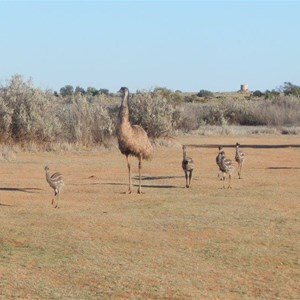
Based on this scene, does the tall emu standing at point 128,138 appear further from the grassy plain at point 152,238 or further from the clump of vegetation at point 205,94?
the clump of vegetation at point 205,94

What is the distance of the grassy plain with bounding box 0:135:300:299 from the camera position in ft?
37.8

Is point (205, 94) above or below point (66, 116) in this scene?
above

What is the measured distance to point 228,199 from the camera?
19.9 m

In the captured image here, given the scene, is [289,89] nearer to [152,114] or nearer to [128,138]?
[152,114]

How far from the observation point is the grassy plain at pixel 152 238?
11516 millimetres

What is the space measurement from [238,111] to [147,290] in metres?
57.5

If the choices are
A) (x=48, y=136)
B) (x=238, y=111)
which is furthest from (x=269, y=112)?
(x=48, y=136)

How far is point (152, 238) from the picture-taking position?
49.0ft

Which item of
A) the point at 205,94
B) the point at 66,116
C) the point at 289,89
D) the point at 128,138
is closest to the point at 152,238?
the point at 128,138

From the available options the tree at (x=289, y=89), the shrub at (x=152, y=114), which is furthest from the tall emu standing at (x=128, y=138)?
the tree at (x=289, y=89)

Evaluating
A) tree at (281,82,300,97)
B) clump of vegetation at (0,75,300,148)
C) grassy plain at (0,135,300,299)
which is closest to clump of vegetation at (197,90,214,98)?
tree at (281,82,300,97)

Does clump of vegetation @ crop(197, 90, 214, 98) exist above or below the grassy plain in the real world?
above

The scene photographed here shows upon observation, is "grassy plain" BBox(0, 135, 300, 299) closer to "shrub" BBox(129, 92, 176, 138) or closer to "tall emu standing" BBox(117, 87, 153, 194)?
"tall emu standing" BBox(117, 87, 153, 194)

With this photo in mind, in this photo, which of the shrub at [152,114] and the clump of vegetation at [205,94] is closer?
the shrub at [152,114]
